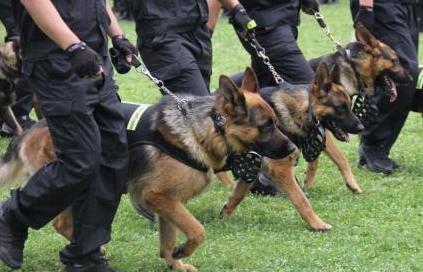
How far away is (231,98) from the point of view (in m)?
4.52

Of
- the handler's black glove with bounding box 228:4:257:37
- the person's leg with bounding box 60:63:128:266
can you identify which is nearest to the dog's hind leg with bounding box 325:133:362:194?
the handler's black glove with bounding box 228:4:257:37

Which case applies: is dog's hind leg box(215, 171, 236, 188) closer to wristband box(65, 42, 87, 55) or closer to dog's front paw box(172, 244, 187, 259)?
dog's front paw box(172, 244, 187, 259)

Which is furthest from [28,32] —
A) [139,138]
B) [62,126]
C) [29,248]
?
[29,248]

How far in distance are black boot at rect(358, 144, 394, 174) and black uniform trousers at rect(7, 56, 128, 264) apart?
3416 millimetres

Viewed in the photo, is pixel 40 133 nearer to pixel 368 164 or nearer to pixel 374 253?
pixel 374 253

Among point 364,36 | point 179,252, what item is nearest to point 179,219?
point 179,252

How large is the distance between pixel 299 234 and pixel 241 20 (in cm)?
156

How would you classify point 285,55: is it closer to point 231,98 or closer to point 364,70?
point 364,70

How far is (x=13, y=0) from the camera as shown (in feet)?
13.6

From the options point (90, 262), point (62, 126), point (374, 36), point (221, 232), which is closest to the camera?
point (62, 126)

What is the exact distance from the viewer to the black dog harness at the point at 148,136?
4.64m

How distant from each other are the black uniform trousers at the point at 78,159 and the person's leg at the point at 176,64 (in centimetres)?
114

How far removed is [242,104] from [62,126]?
1.03 m

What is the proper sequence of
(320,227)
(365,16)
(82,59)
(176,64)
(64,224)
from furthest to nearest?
(365,16) → (320,227) → (176,64) → (64,224) → (82,59)
